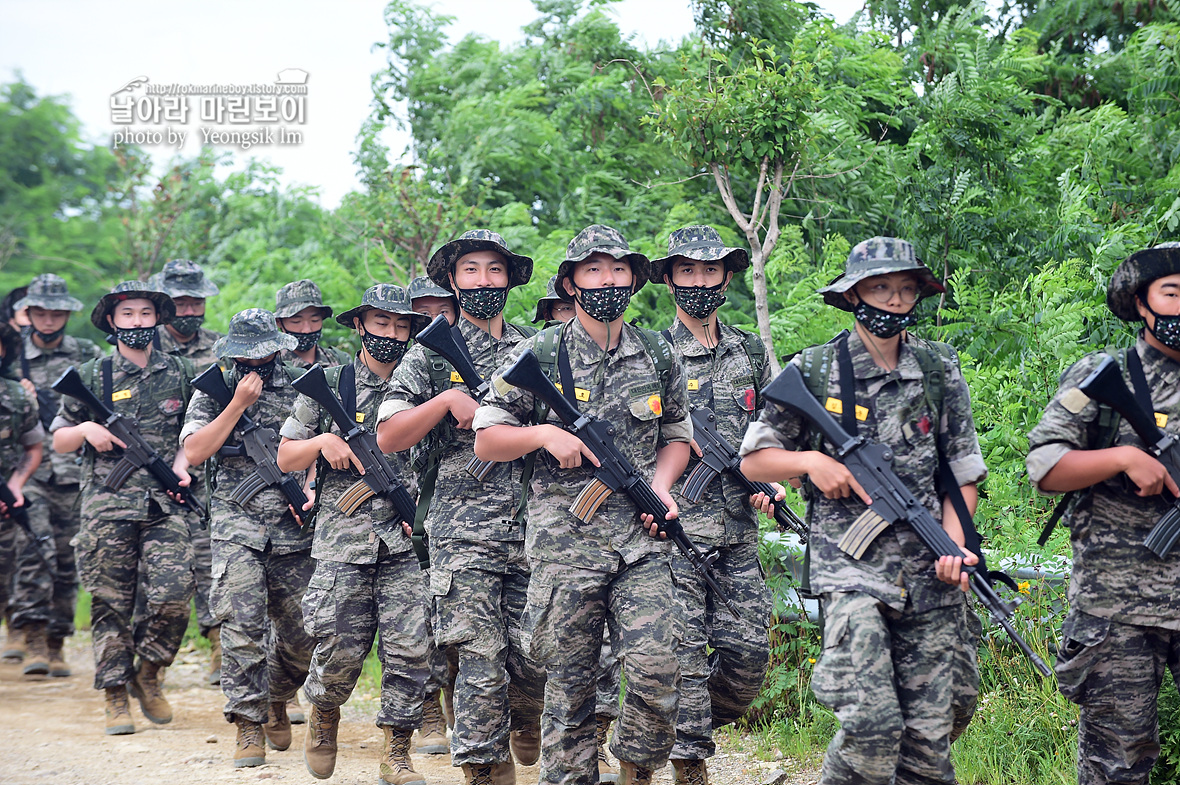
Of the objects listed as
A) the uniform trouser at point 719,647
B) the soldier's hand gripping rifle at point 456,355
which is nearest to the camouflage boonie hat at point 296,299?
the soldier's hand gripping rifle at point 456,355

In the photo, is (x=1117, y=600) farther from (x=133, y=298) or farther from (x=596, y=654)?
(x=133, y=298)

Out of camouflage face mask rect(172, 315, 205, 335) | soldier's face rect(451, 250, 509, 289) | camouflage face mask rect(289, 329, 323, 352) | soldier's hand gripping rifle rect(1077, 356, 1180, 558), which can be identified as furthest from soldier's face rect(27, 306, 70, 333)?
soldier's hand gripping rifle rect(1077, 356, 1180, 558)

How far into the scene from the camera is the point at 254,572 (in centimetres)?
644

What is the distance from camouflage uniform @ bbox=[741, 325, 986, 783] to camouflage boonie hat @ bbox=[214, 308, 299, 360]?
11.4 ft

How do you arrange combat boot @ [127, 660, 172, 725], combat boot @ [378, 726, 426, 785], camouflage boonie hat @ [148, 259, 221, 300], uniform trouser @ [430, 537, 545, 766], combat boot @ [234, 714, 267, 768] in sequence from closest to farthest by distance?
uniform trouser @ [430, 537, 545, 766] → combat boot @ [378, 726, 426, 785] → combat boot @ [234, 714, 267, 768] → combat boot @ [127, 660, 172, 725] → camouflage boonie hat @ [148, 259, 221, 300]

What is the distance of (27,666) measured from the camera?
8.95m

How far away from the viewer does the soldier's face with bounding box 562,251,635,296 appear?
4801 mm

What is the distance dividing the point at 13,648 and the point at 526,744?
19.9ft

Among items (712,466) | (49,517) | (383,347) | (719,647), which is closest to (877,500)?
(712,466)

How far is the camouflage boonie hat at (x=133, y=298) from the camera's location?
7633 mm

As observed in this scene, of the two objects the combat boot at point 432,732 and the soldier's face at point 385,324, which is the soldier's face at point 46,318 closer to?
the soldier's face at point 385,324

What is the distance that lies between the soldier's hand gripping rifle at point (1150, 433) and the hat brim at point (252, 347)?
4444mm

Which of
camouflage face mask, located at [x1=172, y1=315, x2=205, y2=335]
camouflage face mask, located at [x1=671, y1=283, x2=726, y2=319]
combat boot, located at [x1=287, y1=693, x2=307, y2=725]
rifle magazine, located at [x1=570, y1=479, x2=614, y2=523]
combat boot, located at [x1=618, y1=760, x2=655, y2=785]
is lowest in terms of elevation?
combat boot, located at [x1=287, y1=693, x2=307, y2=725]

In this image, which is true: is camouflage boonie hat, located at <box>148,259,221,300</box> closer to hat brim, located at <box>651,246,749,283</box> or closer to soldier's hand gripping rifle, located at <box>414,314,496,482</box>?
soldier's hand gripping rifle, located at <box>414,314,496,482</box>
